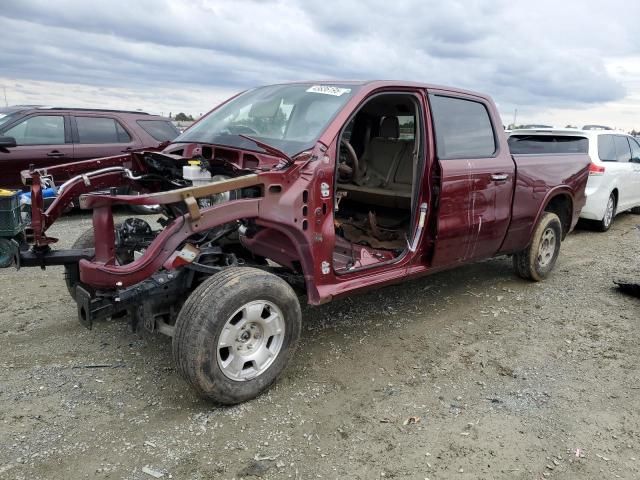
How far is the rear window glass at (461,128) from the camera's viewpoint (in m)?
4.29

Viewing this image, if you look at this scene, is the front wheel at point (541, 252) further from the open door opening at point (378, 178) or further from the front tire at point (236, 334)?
the front tire at point (236, 334)

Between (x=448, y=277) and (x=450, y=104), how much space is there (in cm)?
213

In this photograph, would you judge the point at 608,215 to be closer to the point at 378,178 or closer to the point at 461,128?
the point at 378,178

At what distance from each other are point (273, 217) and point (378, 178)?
8.05 feet

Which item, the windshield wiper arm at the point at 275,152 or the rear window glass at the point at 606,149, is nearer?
the windshield wiper arm at the point at 275,152

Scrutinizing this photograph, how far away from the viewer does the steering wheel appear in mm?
4656

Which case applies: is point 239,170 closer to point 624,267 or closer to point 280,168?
point 280,168

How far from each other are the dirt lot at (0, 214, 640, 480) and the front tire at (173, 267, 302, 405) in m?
0.18

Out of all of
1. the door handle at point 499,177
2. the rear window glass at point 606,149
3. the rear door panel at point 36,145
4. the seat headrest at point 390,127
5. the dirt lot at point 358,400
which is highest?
the seat headrest at point 390,127

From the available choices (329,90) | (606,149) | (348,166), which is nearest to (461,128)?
(348,166)

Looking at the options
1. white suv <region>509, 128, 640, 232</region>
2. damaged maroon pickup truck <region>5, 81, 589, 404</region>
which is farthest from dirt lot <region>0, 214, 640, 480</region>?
white suv <region>509, 128, 640, 232</region>

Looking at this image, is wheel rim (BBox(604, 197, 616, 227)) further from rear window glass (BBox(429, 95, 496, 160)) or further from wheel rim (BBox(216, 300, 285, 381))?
wheel rim (BBox(216, 300, 285, 381))

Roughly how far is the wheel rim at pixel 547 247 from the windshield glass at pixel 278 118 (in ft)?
9.88

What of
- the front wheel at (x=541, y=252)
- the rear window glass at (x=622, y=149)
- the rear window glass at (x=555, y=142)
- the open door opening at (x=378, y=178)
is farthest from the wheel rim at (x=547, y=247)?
the rear window glass at (x=622, y=149)
